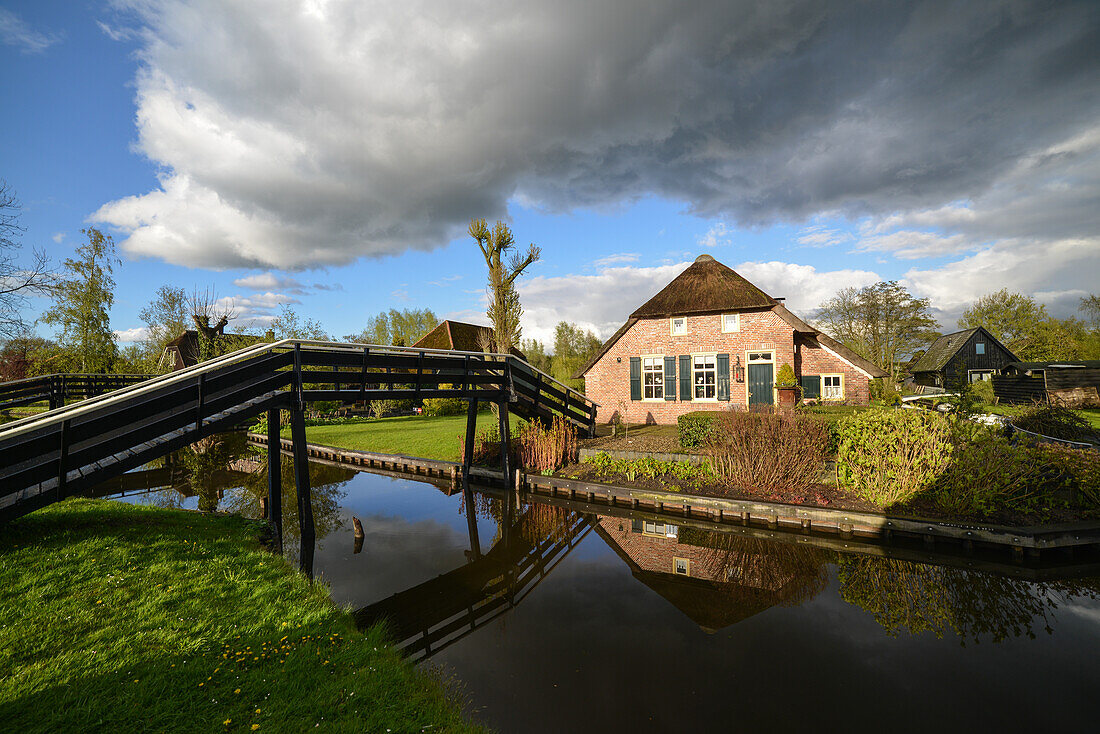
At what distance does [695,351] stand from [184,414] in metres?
16.8

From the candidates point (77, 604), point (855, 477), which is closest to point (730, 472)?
point (855, 477)

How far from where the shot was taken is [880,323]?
36.7 meters

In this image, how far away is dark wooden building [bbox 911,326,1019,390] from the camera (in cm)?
3162

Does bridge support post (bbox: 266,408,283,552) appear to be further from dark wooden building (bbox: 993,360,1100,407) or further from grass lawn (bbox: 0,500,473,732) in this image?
dark wooden building (bbox: 993,360,1100,407)

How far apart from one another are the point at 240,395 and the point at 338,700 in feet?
16.3

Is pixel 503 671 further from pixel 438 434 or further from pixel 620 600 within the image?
pixel 438 434

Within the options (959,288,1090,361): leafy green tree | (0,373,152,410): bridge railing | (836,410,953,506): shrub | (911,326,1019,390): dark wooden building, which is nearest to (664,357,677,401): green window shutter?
(836,410,953,506): shrub

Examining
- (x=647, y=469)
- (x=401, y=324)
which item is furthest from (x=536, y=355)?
(x=647, y=469)

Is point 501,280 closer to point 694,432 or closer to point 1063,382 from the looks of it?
point 694,432

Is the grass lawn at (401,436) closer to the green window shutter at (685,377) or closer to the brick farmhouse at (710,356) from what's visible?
the brick farmhouse at (710,356)

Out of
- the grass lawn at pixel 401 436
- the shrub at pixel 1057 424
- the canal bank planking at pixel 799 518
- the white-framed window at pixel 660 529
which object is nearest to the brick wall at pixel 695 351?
the shrub at pixel 1057 424

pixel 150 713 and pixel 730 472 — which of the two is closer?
pixel 150 713

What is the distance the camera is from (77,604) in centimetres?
398

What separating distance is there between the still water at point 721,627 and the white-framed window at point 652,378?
10671mm
